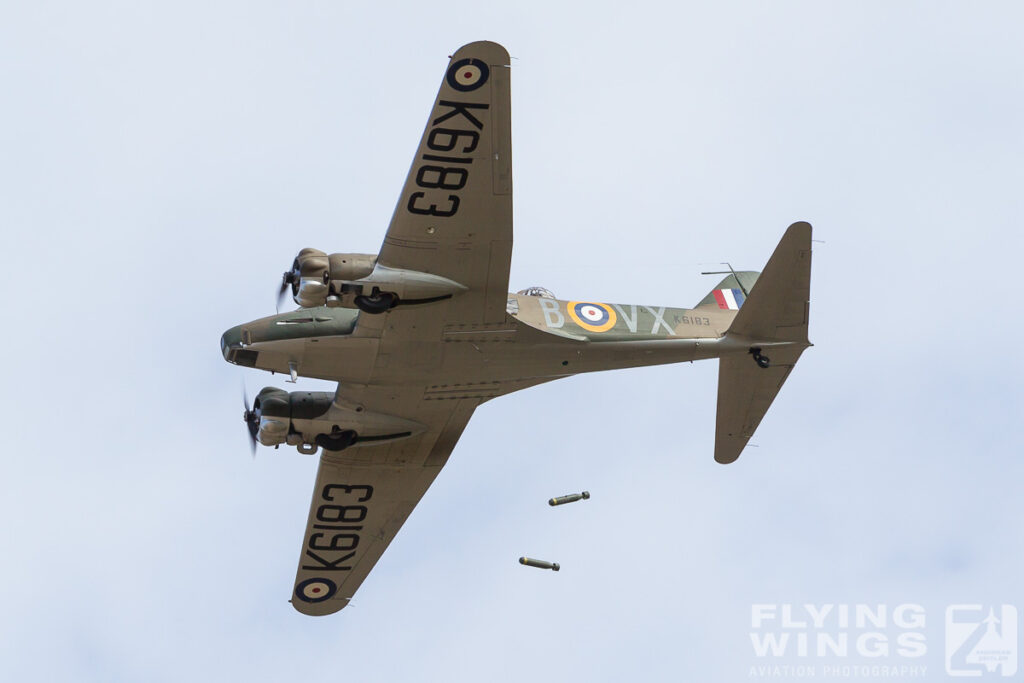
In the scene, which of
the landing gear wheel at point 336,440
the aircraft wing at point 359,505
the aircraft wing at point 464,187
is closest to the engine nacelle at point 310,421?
the landing gear wheel at point 336,440

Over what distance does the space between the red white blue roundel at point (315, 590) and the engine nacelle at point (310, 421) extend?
572cm

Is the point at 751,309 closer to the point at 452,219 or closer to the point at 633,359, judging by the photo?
the point at 633,359

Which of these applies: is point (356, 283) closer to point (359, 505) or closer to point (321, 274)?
point (321, 274)

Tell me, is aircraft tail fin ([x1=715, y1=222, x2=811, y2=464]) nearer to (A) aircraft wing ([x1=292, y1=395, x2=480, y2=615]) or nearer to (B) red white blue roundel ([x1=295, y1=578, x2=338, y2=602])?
(A) aircraft wing ([x1=292, y1=395, x2=480, y2=615])

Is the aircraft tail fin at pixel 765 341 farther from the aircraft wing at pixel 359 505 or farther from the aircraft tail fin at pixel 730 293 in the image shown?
the aircraft wing at pixel 359 505

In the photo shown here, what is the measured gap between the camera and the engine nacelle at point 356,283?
32481mm

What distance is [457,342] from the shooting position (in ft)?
116

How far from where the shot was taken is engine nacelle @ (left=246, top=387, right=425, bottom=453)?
36719mm

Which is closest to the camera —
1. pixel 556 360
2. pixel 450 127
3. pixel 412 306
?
pixel 450 127

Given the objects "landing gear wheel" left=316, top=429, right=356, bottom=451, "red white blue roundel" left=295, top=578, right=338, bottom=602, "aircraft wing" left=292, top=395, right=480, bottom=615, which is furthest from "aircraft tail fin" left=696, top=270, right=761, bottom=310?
"red white blue roundel" left=295, top=578, right=338, bottom=602

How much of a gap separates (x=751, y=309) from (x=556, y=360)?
4760 mm

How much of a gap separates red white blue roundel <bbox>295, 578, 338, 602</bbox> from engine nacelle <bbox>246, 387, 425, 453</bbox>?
5724 millimetres

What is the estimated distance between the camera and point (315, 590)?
4169cm

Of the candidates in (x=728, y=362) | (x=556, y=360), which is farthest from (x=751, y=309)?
(x=556, y=360)
